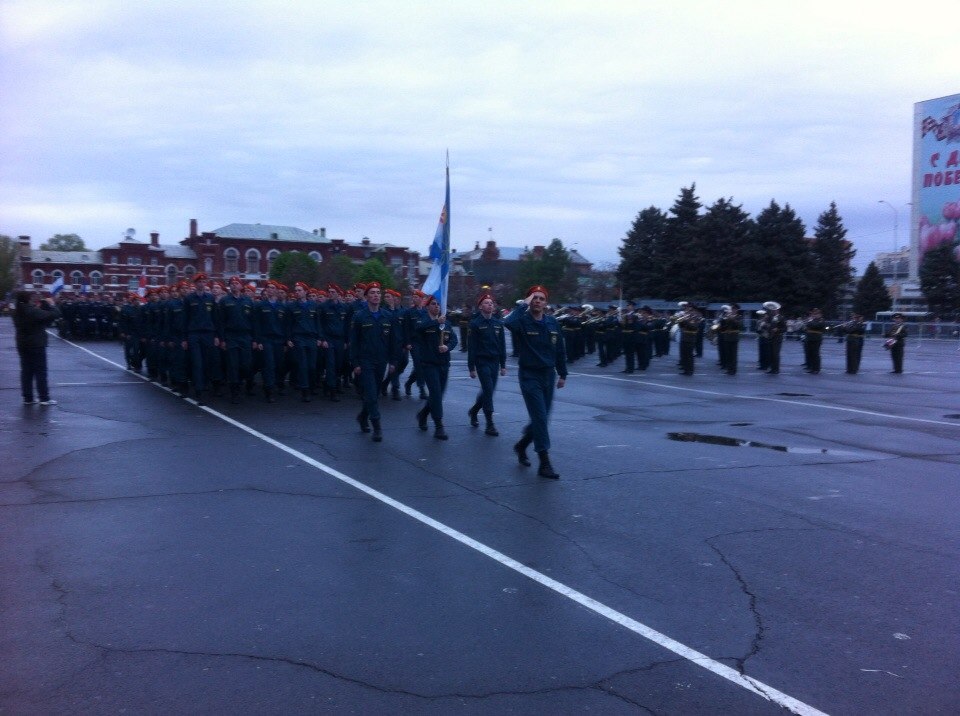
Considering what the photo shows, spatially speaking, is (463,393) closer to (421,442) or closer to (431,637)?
(421,442)

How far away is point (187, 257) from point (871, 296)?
82.4 metres

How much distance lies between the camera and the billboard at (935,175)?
74.6 meters

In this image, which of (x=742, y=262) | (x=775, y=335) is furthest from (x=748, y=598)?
(x=742, y=262)

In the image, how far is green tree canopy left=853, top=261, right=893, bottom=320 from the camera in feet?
255

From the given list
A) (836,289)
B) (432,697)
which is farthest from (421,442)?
(836,289)

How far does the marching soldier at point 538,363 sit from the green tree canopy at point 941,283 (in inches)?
2422

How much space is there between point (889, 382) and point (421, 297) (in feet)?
45.5

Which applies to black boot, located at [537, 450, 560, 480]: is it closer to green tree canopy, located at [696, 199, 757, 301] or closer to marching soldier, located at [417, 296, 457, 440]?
marching soldier, located at [417, 296, 457, 440]

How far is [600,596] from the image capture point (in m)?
5.30

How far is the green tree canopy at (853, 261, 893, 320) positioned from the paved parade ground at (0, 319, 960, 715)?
2849 inches

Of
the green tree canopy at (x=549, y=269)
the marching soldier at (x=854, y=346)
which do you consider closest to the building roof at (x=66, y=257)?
the green tree canopy at (x=549, y=269)

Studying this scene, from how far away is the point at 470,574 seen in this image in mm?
5680

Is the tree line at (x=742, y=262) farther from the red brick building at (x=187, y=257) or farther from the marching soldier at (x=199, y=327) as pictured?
the marching soldier at (x=199, y=327)

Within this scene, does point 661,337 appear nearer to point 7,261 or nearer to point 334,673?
point 334,673
